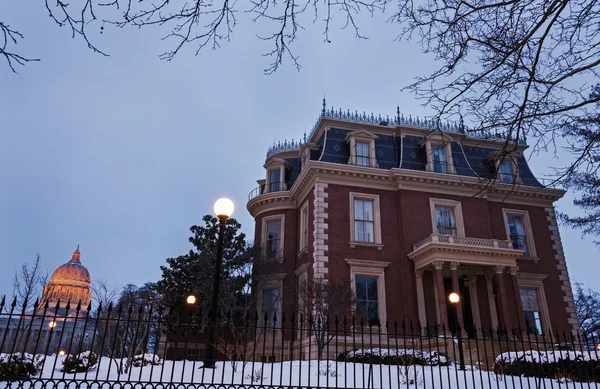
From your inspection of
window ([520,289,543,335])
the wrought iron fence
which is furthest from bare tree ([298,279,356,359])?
window ([520,289,543,335])

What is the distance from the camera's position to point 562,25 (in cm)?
651

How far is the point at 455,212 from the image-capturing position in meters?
22.8

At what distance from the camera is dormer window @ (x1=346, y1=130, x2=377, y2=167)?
23.5m

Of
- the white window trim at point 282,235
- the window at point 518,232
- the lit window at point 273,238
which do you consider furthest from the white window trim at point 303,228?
the window at point 518,232

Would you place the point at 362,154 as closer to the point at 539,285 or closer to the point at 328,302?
the point at 328,302

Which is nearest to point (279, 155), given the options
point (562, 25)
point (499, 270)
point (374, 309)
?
point (374, 309)

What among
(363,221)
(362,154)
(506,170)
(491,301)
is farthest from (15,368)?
(506,170)

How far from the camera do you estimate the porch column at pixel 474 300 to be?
69.1 feet

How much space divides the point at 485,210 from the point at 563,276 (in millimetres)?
5577

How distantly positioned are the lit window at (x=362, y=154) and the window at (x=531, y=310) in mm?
10494

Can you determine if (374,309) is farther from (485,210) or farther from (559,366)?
(559,366)

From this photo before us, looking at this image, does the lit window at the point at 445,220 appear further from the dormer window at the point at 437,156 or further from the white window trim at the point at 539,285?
the white window trim at the point at 539,285

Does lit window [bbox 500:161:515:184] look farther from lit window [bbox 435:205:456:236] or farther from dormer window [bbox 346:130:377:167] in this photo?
dormer window [bbox 346:130:377:167]

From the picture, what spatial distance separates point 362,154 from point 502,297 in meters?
9.84
